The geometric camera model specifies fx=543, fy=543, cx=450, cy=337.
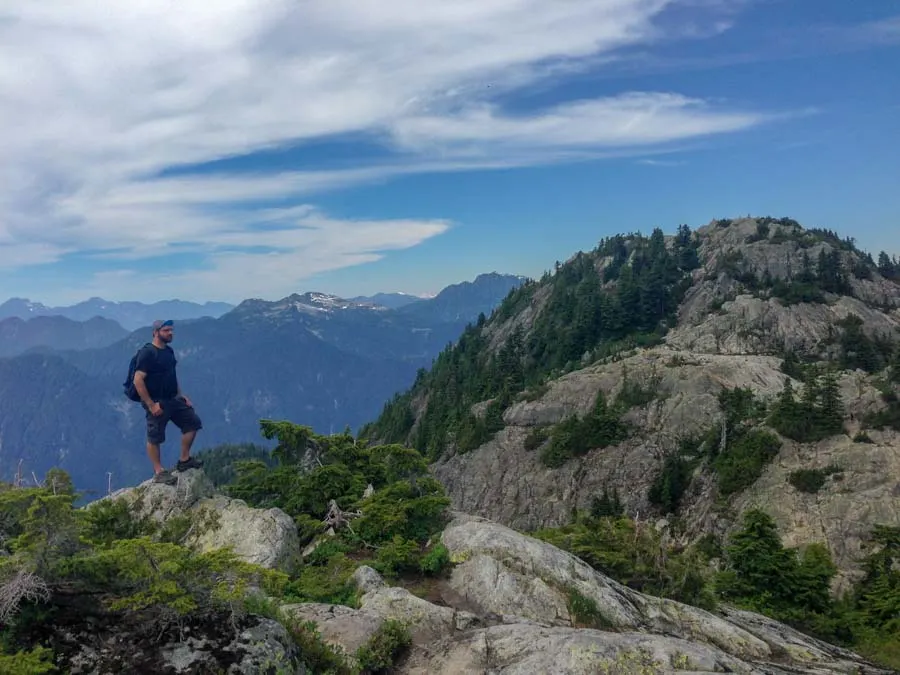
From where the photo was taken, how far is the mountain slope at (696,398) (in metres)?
50.0

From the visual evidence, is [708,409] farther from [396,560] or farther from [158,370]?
[158,370]

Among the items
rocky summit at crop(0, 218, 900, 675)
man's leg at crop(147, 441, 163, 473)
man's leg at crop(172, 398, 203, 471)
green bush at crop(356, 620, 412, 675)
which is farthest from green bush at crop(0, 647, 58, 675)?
man's leg at crop(147, 441, 163, 473)

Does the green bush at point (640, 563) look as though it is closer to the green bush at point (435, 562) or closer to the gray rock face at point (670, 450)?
the green bush at point (435, 562)

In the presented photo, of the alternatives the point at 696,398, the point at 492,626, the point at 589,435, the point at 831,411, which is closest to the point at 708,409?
→ the point at 696,398

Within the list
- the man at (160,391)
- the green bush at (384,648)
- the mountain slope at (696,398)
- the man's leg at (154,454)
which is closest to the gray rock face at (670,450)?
the mountain slope at (696,398)

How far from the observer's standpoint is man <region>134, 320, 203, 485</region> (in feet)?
57.3

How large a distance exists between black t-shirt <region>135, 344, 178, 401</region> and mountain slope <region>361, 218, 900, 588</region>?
46.4 meters

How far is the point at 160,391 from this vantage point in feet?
59.2

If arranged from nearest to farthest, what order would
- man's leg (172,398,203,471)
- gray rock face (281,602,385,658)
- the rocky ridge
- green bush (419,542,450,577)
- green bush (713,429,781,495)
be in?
1. the rocky ridge
2. gray rock face (281,602,385,658)
3. green bush (419,542,450,577)
4. man's leg (172,398,203,471)
5. green bush (713,429,781,495)

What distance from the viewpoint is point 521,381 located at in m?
107

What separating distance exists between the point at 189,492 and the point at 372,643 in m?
12.2

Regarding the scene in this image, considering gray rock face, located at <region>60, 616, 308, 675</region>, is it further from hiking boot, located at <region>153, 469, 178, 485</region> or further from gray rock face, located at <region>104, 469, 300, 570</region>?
hiking boot, located at <region>153, 469, 178, 485</region>

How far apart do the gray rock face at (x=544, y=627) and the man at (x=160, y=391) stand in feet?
27.8

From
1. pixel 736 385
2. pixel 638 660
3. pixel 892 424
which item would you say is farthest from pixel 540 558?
pixel 736 385
